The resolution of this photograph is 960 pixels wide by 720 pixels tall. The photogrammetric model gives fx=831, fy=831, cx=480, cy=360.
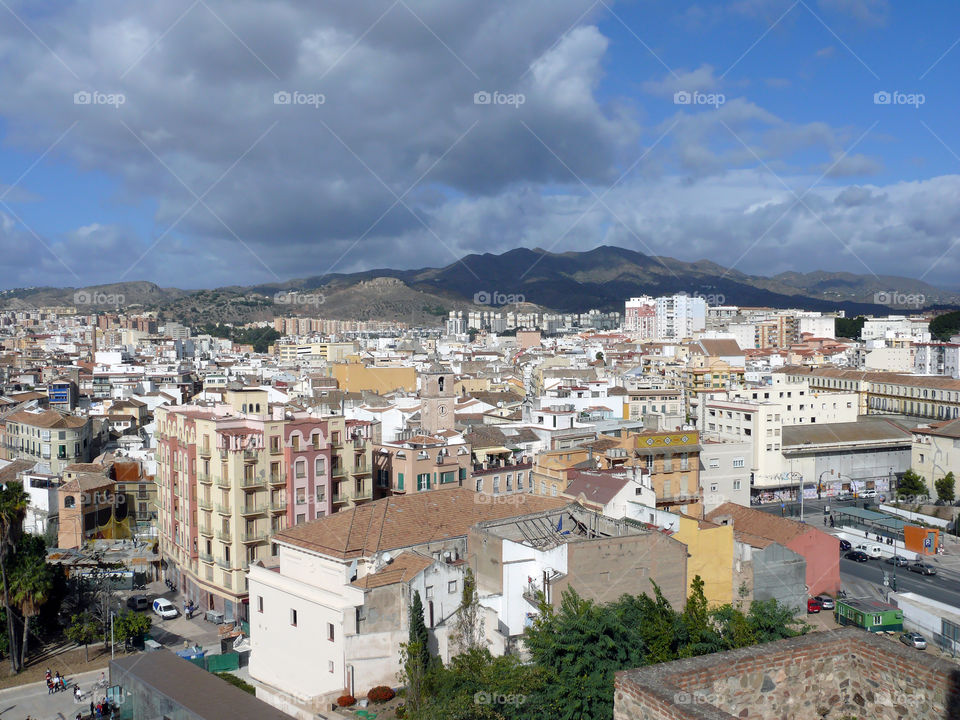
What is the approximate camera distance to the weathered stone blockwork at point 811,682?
6.30 meters

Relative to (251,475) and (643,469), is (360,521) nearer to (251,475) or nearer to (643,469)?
(251,475)

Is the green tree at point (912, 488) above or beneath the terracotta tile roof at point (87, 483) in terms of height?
beneath

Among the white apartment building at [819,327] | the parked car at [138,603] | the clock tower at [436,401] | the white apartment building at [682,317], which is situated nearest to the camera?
the parked car at [138,603]

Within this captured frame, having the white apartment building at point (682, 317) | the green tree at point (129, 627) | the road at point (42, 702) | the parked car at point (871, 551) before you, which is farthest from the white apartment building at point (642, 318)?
the road at point (42, 702)

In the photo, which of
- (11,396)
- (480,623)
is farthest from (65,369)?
(480,623)

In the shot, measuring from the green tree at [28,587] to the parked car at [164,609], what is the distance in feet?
10.9

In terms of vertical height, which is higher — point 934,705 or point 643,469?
point 934,705

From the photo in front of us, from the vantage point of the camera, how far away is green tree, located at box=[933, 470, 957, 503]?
138ft

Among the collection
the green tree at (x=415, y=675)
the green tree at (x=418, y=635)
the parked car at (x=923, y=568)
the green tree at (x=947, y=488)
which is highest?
the green tree at (x=418, y=635)

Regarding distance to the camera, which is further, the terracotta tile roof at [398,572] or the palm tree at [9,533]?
the palm tree at [9,533]

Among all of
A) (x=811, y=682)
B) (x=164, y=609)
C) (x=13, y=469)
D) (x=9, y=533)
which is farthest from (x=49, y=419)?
(x=811, y=682)

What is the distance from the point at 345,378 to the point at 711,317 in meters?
83.0

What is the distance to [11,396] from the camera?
55.5 meters

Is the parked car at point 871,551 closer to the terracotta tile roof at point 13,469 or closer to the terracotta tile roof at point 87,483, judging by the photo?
the terracotta tile roof at point 87,483
